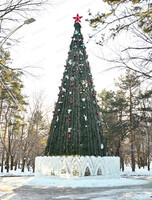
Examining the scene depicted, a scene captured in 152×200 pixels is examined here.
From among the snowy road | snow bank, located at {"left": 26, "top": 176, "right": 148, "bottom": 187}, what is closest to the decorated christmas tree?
snow bank, located at {"left": 26, "top": 176, "right": 148, "bottom": 187}

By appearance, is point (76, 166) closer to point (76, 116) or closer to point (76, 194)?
point (76, 116)

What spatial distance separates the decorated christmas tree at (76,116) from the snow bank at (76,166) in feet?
0.97

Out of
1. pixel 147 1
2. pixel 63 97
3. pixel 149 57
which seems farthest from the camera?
pixel 63 97

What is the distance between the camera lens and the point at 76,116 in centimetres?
1009

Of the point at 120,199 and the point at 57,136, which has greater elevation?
the point at 57,136

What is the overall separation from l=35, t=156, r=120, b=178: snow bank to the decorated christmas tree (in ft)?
0.97

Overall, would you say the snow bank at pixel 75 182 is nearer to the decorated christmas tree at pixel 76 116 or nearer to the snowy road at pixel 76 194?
the decorated christmas tree at pixel 76 116

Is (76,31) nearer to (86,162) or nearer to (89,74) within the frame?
(89,74)

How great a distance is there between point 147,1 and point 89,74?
7.03 meters

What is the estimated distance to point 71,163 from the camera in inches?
359

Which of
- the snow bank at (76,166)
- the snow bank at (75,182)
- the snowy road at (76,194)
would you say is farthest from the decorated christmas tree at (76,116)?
the snowy road at (76,194)

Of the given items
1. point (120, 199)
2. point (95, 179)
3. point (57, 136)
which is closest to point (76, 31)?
point (57, 136)

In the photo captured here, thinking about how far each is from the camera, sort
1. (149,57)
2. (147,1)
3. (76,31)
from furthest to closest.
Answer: (76,31), (149,57), (147,1)

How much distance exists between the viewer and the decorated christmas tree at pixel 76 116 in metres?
9.62
